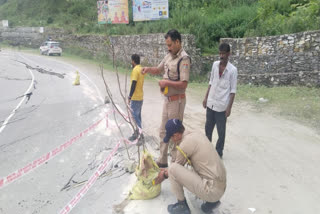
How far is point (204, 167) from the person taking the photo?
3059 mm

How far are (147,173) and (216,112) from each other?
1.56 meters

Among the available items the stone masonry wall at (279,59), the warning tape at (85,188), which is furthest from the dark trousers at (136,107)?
the stone masonry wall at (279,59)

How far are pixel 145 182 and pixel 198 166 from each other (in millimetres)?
860

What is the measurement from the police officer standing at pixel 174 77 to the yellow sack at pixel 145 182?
33 cm

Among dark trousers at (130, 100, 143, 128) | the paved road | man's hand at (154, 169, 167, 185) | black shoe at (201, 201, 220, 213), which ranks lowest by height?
the paved road

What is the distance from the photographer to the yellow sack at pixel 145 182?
3.63m

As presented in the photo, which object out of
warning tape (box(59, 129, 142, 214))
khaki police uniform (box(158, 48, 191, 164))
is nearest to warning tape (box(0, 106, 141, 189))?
warning tape (box(59, 129, 142, 214))

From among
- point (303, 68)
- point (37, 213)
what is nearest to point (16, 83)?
point (37, 213)

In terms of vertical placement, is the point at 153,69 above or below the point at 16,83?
above

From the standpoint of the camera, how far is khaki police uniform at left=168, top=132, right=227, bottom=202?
3031 mm

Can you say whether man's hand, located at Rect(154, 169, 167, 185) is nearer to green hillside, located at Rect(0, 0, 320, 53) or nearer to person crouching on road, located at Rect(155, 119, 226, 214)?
person crouching on road, located at Rect(155, 119, 226, 214)

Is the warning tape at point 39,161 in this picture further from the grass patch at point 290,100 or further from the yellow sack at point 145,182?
the grass patch at point 290,100

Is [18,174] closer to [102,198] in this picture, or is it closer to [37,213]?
[37,213]

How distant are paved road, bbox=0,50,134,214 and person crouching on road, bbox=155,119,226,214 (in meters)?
1.14
